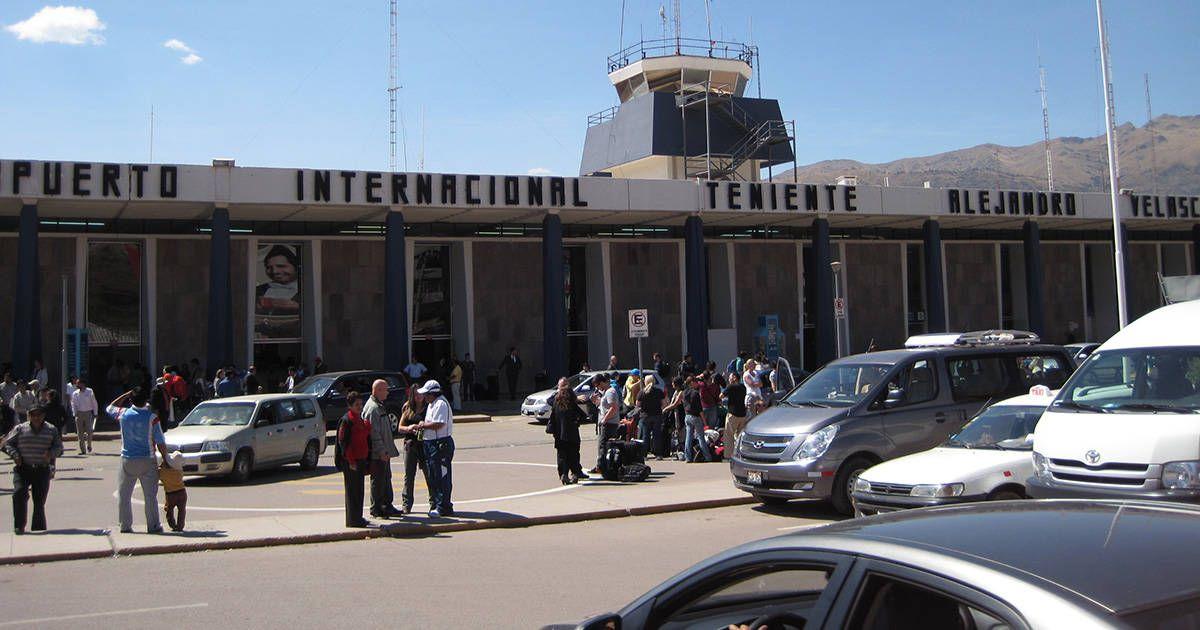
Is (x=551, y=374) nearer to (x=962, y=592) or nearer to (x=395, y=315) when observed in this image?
(x=395, y=315)

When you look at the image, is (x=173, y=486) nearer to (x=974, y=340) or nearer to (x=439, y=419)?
(x=439, y=419)

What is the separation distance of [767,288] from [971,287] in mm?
11376

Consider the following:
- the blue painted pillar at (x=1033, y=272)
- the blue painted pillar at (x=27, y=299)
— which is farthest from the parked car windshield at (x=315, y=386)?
the blue painted pillar at (x=1033, y=272)

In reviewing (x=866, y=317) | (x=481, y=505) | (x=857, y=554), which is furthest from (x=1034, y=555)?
(x=866, y=317)

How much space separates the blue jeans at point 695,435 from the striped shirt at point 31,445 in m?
11.1

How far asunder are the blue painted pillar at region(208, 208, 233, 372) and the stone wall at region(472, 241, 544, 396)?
10.3 meters

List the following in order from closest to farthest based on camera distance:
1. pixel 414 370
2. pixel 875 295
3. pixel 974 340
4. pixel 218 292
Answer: pixel 974 340, pixel 218 292, pixel 414 370, pixel 875 295

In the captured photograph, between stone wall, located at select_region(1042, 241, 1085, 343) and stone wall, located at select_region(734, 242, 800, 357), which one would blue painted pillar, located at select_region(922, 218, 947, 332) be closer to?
stone wall, located at select_region(734, 242, 800, 357)

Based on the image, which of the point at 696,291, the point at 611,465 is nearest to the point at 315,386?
the point at 611,465

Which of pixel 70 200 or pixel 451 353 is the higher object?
pixel 70 200

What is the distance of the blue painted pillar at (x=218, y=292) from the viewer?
30.3m

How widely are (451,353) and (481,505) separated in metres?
23.5

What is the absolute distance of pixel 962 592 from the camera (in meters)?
2.80

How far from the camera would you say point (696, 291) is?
36406 mm
